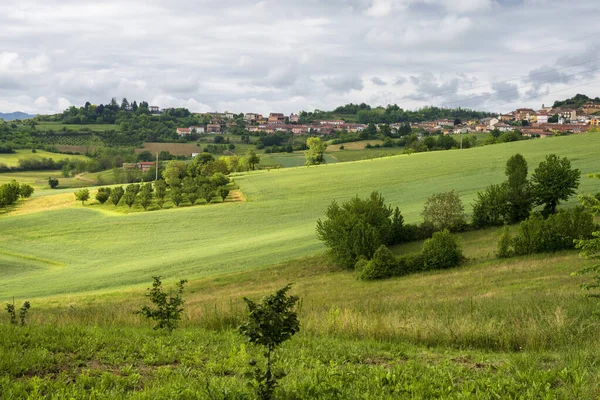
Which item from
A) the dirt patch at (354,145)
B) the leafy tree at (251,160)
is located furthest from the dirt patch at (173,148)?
the dirt patch at (354,145)

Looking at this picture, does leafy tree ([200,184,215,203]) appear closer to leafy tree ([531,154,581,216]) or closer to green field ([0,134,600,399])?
green field ([0,134,600,399])

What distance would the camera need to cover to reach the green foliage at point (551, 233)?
30.7 m

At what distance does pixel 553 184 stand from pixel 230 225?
33.3 meters

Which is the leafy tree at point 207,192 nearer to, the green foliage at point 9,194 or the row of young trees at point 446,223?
the green foliage at point 9,194

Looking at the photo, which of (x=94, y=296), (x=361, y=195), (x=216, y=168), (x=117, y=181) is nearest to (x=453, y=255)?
(x=94, y=296)

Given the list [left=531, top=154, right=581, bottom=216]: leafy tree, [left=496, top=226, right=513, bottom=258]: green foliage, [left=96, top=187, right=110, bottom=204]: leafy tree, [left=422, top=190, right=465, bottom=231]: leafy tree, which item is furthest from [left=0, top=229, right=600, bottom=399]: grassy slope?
[left=96, top=187, right=110, bottom=204]: leafy tree

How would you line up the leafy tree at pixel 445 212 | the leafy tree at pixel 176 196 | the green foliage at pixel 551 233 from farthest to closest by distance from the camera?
1. the leafy tree at pixel 176 196
2. the leafy tree at pixel 445 212
3. the green foliage at pixel 551 233

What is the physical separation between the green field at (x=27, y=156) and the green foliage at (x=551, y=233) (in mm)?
131211

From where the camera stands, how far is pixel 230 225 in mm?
56625

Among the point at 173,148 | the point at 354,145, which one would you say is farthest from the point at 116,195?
the point at 173,148

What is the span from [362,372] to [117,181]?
118029 millimetres

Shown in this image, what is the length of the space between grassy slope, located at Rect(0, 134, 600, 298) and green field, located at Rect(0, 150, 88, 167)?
7714cm

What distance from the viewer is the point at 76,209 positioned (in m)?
69.0

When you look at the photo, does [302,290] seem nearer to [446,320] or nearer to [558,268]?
[558,268]
